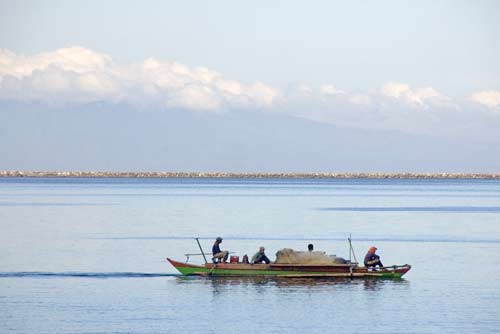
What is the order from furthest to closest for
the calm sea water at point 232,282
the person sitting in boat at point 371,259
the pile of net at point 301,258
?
the person sitting in boat at point 371,259 < the pile of net at point 301,258 < the calm sea water at point 232,282

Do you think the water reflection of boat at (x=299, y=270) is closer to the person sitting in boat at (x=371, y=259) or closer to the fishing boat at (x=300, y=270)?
the fishing boat at (x=300, y=270)

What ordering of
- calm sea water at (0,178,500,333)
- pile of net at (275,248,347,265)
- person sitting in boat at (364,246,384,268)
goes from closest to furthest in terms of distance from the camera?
calm sea water at (0,178,500,333) → pile of net at (275,248,347,265) → person sitting in boat at (364,246,384,268)

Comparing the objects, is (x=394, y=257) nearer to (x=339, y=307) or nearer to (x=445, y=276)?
(x=445, y=276)

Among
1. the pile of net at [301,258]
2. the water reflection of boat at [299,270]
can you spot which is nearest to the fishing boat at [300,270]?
the water reflection of boat at [299,270]

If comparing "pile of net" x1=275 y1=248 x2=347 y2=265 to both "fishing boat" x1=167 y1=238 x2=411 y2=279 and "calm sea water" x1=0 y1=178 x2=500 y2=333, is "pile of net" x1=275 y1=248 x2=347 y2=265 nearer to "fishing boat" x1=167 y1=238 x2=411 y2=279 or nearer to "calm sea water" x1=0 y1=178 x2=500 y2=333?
"fishing boat" x1=167 y1=238 x2=411 y2=279

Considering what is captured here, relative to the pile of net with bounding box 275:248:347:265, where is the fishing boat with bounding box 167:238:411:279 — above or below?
below

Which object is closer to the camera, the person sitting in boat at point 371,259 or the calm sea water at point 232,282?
the calm sea water at point 232,282

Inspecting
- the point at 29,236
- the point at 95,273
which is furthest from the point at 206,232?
the point at 95,273

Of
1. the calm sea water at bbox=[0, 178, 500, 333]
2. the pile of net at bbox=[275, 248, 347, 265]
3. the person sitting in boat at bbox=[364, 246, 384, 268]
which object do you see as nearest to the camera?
the calm sea water at bbox=[0, 178, 500, 333]

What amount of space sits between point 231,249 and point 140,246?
4352 mm

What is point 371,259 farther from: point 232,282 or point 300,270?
point 232,282

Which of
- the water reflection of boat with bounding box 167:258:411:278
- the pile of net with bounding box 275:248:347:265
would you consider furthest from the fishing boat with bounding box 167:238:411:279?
the pile of net with bounding box 275:248:347:265

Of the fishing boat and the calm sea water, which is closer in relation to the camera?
the calm sea water

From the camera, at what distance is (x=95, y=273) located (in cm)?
4131
